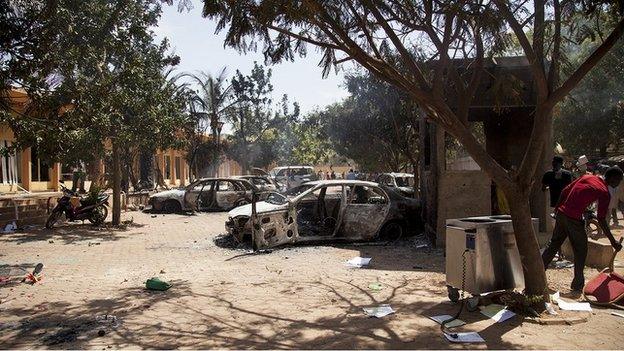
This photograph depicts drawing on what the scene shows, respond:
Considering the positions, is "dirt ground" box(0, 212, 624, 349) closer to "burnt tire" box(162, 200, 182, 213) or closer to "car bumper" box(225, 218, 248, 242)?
"car bumper" box(225, 218, 248, 242)

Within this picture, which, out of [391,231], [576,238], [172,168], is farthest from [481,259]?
[172,168]

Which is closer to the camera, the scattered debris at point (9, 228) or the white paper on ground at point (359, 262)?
the white paper on ground at point (359, 262)

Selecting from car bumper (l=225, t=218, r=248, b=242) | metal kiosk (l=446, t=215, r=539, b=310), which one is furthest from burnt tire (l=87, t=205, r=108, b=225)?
metal kiosk (l=446, t=215, r=539, b=310)

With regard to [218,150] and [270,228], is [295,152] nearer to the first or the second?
[218,150]

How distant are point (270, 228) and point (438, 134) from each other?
13.4ft

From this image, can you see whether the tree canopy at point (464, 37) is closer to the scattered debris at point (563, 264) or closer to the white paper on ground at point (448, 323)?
the white paper on ground at point (448, 323)

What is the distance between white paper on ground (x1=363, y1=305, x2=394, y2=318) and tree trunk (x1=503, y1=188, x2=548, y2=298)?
158 centimetres

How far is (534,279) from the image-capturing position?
→ 550 cm

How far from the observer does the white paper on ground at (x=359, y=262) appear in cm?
857

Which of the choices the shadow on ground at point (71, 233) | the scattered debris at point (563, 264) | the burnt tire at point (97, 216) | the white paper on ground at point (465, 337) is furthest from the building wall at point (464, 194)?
the burnt tire at point (97, 216)

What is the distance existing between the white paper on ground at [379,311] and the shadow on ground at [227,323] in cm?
9

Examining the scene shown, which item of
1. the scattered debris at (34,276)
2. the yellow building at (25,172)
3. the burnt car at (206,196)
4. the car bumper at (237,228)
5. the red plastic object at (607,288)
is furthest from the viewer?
the yellow building at (25,172)

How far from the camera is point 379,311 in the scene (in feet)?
18.7

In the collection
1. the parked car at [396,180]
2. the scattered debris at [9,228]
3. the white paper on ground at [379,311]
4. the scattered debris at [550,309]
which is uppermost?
the parked car at [396,180]
